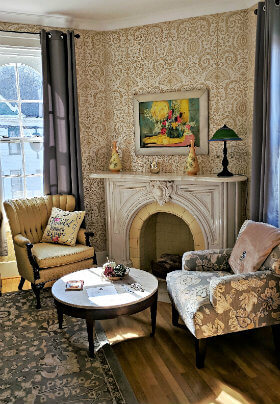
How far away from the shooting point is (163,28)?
468 cm

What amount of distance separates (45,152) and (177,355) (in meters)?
2.88

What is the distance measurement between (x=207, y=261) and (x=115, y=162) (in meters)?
1.85

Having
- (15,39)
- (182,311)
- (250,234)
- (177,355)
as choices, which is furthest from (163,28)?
(177,355)

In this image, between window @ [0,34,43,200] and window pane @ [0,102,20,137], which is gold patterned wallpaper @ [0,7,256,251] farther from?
window pane @ [0,102,20,137]

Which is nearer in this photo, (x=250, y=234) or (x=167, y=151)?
(x=250, y=234)

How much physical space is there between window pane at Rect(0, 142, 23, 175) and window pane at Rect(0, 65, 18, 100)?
579 mm

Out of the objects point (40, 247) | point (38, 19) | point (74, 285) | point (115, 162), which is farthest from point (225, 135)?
point (38, 19)

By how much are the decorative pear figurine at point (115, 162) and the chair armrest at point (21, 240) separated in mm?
1335

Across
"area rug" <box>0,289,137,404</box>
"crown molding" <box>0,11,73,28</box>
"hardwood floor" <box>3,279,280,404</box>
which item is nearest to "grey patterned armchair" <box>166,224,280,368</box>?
"hardwood floor" <box>3,279,280,404</box>

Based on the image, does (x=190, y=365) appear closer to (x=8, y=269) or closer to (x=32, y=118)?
(x=8, y=269)

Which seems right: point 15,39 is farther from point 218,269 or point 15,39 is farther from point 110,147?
point 218,269

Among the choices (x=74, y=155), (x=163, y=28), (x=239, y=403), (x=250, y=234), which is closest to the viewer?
(x=239, y=403)

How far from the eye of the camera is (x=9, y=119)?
500 centimetres

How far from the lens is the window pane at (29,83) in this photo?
4.96 m
